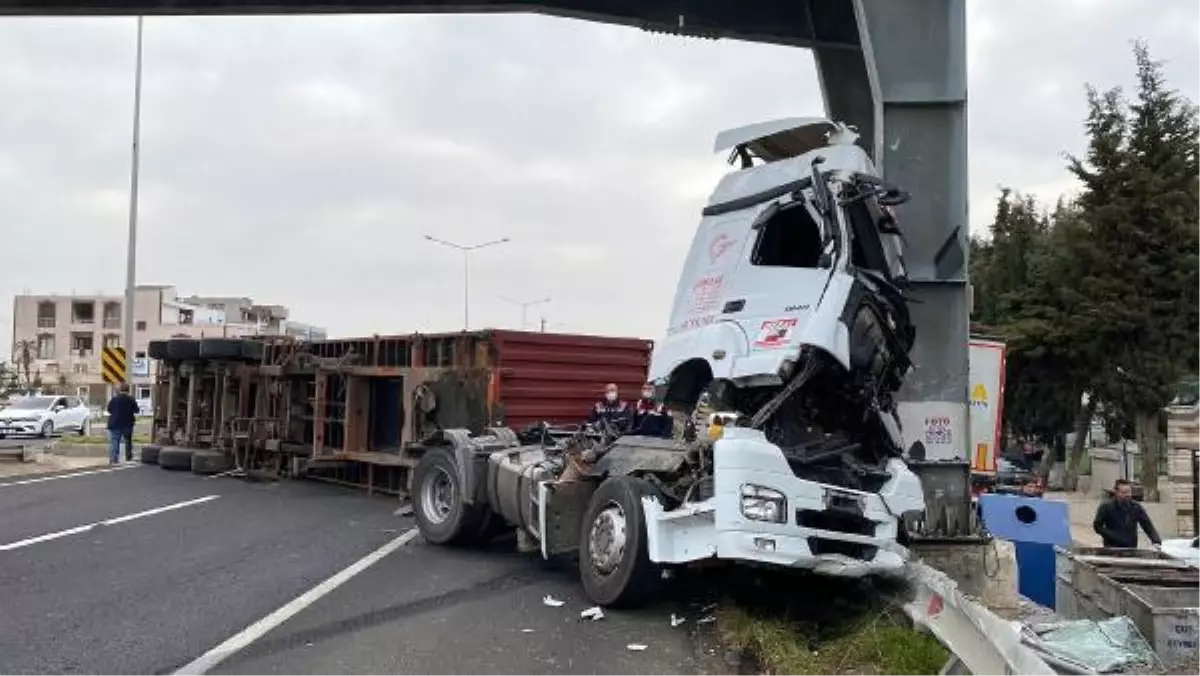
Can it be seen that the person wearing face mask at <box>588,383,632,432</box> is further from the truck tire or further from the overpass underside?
the overpass underside

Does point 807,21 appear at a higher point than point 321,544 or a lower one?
higher

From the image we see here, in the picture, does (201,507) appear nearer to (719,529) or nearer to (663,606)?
(663,606)

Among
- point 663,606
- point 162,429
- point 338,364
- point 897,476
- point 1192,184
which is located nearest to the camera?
point 897,476

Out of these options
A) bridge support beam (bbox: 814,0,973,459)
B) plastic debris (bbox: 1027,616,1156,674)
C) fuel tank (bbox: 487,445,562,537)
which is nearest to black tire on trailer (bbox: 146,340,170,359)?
fuel tank (bbox: 487,445,562,537)

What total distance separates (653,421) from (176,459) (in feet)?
43.4

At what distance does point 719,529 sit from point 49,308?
357 ft

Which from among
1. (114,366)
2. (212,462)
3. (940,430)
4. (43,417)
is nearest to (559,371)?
(940,430)

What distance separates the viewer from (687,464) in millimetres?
7438

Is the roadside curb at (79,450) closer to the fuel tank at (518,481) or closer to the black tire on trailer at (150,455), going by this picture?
the black tire on trailer at (150,455)

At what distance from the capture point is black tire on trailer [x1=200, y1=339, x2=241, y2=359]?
17.6 meters

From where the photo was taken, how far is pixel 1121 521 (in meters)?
11.2

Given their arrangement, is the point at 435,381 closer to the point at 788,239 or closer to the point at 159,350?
the point at 788,239

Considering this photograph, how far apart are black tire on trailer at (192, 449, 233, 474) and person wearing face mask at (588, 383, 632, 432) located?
24.6 ft

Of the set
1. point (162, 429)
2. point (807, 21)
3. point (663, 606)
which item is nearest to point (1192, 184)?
point (807, 21)
